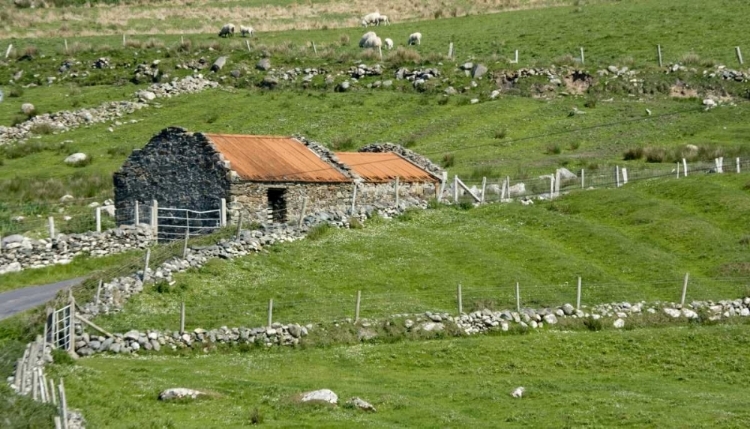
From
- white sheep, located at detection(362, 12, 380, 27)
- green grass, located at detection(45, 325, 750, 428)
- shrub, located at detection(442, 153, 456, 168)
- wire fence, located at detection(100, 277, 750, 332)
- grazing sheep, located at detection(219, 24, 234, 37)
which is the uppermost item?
white sheep, located at detection(362, 12, 380, 27)

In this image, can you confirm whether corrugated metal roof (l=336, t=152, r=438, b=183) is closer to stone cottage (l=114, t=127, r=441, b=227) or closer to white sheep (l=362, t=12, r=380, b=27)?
stone cottage (l=114, t=127, r=441, b=227)

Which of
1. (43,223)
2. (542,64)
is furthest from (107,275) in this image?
(542,64)

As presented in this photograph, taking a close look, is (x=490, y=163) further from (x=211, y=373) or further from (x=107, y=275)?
(x=211, y=373)

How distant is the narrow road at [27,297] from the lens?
43.0 meters

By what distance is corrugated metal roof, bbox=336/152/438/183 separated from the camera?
190ft

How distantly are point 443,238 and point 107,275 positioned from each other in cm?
1297

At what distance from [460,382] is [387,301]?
25.7ft

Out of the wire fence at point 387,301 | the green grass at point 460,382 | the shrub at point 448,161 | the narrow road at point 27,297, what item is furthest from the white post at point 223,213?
the shrub at point 448,161

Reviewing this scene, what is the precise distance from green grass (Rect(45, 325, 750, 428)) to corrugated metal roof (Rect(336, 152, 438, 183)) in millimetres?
20864

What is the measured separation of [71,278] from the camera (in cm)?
4928

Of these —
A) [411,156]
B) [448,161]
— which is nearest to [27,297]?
[411,156]

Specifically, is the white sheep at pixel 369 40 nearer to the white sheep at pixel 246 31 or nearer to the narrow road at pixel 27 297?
the white sheep at pixel 246 31

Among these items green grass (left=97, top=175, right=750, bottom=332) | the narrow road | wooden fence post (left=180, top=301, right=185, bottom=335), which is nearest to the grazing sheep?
green grass (left=97, top=175, right=750, bottom=332)

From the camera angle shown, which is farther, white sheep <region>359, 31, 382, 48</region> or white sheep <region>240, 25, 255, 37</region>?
white sheep <region>240, 25, 255, 37</region>
